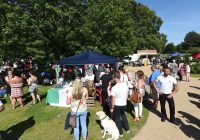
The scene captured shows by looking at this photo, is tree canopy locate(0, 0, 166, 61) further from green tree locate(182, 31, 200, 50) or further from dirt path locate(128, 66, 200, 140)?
green tree locate(182, 31, 200, 50)

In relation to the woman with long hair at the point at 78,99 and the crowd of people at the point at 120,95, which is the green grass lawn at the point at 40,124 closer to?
the crowd of people at the point at 120,95

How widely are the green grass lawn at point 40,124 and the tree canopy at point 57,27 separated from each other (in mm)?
7928

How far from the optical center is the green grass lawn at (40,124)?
28.8 ft

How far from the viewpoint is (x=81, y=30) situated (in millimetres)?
21688

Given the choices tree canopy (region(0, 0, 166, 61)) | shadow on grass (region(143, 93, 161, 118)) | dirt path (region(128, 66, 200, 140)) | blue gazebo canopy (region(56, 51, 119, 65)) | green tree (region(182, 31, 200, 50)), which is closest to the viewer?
dirt path (region(128, 66, 200, 140))

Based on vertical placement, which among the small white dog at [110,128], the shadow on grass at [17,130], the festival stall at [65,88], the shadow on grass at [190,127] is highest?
the festival stall at [65,88]

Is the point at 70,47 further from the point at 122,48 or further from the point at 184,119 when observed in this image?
the point at 184,119

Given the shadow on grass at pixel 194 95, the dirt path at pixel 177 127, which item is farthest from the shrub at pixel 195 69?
the dirt path at pixel 177 127

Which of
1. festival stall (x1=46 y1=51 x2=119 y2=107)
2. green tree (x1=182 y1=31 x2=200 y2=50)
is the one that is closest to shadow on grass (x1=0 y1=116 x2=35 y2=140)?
festival stall (x1=46 y1=51 x2=119 y2=107)

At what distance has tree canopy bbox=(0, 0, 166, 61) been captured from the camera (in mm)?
19953

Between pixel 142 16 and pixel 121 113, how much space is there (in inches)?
2634

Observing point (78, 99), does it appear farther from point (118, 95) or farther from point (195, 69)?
point (195, 69)

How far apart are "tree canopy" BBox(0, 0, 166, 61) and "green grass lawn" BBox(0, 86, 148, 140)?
793 centimetres

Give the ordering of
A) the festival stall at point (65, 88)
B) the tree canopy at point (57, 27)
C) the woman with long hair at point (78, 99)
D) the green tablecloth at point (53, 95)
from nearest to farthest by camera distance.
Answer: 1. the woman with long hair at point (78, 99)
2. the festival stall at point (65, 88)
3. the green tablecloth at point (53, 95)
4. the tree canopy at point (57, 27)
